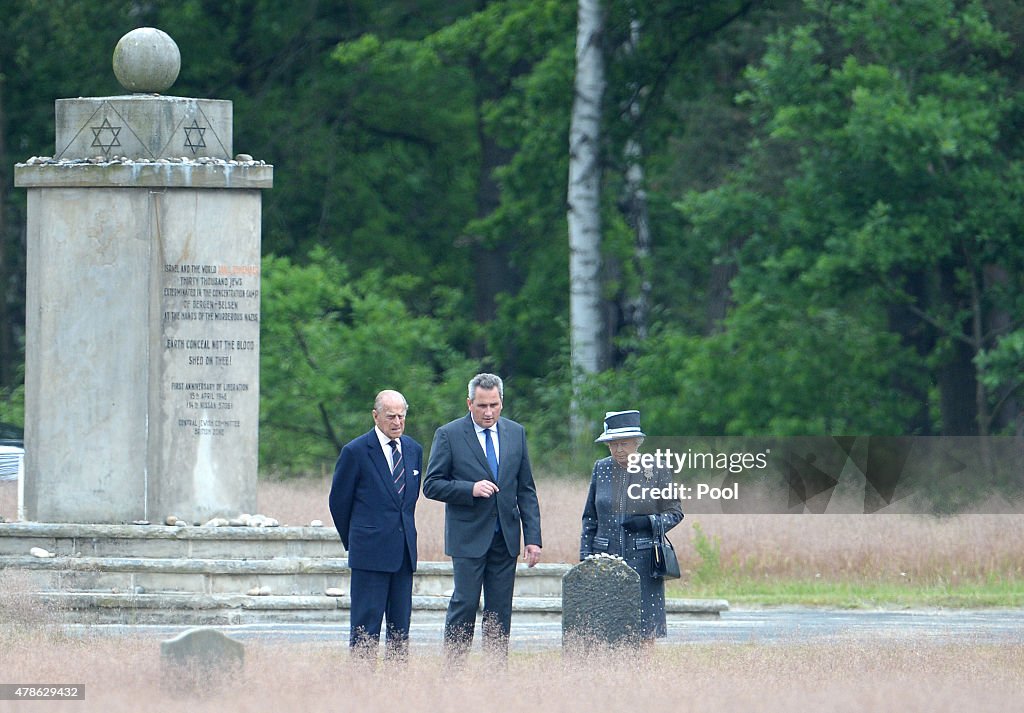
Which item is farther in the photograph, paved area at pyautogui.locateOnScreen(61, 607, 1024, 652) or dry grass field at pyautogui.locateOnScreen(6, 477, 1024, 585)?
dry grass field at pyautogui.locateOnScreen(6, 477, 1024, 585)

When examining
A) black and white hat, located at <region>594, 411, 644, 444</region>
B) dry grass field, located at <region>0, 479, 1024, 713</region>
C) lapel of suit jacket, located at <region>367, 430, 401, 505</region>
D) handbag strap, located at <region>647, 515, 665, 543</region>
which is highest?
black and white hat, located at <region>594, 411, 644, 444</region>

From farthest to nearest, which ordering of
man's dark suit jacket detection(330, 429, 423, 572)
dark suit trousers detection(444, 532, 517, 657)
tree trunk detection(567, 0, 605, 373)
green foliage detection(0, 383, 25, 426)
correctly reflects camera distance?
green foliage detection(0, 383, 25, 426) → tree trunk detection(567, 0, 605, 373) → dark suit trousers detection(444, 532, 517, 657) → man's dark suit jacket detection(330, 429, 423, 572)

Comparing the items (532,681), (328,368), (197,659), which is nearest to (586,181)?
(328,368)

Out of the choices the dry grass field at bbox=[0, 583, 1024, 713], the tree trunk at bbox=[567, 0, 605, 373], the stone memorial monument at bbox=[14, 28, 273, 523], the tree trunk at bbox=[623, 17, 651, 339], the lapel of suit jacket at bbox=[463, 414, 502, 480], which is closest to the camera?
the dry grass field at bbox=[0, 583, 1024, 713]

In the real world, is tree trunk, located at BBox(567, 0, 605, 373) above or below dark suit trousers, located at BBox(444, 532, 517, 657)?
above

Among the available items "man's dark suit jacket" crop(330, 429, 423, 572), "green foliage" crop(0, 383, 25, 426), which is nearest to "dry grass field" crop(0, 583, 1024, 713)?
"man's dark suit jacket" crop(330, 429, 423, 572)

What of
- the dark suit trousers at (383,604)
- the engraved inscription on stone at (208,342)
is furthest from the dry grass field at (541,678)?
the engraved inscription on stone at (208,342)

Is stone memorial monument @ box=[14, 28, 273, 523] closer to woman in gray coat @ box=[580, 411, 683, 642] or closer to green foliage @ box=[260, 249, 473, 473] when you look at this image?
woman in gray coat @ box=[580, 411, 683, 642]

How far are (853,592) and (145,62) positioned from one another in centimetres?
798

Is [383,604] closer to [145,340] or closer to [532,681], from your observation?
[532,681]

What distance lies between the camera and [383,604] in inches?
469

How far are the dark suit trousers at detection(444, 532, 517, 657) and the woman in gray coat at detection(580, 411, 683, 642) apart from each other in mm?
507

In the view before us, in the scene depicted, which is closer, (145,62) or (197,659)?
(197,659)

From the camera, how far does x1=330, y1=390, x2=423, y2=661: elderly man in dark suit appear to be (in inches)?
466
